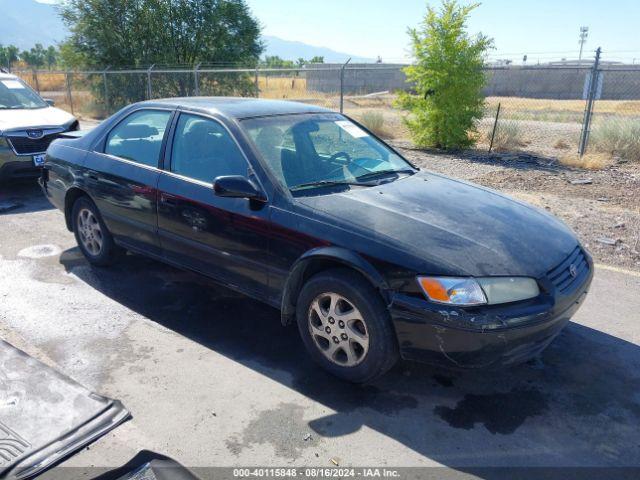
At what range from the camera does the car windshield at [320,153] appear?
3654mm

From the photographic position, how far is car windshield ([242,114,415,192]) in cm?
365

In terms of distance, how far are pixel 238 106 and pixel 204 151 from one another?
49 centimetres

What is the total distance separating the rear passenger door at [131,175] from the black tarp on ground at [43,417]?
4.86ft

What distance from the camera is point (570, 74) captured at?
1753 inches

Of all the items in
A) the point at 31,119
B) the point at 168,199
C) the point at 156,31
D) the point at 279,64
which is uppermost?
the point at 279,64

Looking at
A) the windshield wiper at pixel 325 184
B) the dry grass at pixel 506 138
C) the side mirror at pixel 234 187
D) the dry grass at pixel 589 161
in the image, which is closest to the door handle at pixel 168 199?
the side mirror at pixel 234 187

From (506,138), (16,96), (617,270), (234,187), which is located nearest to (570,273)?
(234,187)

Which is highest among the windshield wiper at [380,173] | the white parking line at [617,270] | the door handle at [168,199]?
the windshield wiper at [380,173]

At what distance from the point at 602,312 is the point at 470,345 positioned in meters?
2.09

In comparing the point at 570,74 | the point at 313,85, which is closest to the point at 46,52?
the point at 313,85

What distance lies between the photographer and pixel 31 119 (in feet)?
26.5

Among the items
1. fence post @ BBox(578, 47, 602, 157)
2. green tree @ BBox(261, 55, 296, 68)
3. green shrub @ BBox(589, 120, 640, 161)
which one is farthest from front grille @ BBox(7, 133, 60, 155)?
green tree @ BBox(261, 55, 296, 68)

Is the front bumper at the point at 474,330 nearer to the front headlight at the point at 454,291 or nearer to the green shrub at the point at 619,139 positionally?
the front headlight at the point at 454,291

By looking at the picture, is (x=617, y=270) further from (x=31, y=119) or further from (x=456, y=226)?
(x=31, y=119)
